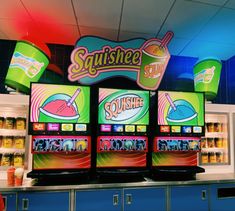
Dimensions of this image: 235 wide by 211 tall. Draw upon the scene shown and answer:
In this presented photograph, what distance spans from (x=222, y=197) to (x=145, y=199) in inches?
43.3

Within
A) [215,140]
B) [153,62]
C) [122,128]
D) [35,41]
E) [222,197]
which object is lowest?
[222,197]

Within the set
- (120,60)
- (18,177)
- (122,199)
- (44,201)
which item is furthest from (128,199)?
(120,60)

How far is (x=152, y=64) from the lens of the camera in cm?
288

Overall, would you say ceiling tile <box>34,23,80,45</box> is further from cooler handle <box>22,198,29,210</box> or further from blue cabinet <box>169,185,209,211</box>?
blue cabinet <box>169,185,209,211</box>

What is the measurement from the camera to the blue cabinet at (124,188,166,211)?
2.56 m

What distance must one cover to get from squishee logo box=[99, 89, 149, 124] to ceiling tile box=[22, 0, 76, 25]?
3.77 ft

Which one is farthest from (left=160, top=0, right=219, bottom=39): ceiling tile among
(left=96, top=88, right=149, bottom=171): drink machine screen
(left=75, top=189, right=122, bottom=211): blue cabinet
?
(left=75, top=189, right=122, bottom=211): blue cabinet

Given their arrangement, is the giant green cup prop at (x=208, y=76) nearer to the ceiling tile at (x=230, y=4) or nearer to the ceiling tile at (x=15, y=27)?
the ceiling tile at (x=230, y=4)

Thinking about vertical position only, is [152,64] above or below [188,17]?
below

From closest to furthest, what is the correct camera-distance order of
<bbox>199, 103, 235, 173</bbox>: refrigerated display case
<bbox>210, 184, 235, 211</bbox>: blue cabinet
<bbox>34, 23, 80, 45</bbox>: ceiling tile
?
1. <bbox>210, 184, 235, 211</bbox>: blue cabinet
2. <bbox>34, 23, 80, 45</bbox>: ceiling tile
3. <bbox>199, 103, 235, 173</bbox>: refrigerated display case

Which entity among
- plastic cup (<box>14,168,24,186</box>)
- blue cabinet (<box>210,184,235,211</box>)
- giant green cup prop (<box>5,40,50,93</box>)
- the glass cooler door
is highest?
giant green cup prop (<box>5,40,50,93</box>)

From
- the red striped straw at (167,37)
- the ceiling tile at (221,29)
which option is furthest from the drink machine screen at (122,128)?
the ceiling tile at (221,29)

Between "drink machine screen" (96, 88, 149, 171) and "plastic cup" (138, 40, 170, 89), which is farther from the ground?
"plastic cup" (138, 40, 170, 89)

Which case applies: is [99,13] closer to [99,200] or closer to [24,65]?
[24,65]
